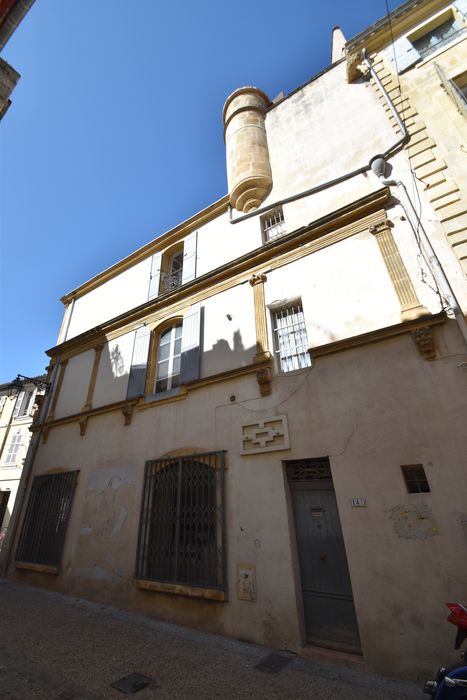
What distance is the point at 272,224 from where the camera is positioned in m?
9.08

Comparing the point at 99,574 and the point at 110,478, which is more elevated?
the point at 110,478

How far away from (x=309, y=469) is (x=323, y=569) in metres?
1.46

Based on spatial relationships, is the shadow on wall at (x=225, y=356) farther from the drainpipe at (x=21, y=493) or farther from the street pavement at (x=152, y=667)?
the drainpipe at (x=21, y=493)

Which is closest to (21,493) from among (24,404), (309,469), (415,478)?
(309,469)

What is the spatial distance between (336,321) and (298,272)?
1702 mm

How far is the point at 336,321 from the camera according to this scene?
6.17 meters

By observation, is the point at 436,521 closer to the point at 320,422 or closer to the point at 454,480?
the point at 454,480

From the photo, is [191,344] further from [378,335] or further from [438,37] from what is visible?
[438,37]

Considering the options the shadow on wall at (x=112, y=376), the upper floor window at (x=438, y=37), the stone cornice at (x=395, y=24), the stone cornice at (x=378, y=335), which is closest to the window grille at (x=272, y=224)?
the stone cornice at (x=378, y=335)

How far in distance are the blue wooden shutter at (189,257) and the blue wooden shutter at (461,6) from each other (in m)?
8.86

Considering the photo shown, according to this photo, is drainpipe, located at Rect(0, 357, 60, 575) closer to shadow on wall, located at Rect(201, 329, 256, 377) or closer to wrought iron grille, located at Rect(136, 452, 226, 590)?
wrought iron grille, located at Rect(136, 452, 226, 590)

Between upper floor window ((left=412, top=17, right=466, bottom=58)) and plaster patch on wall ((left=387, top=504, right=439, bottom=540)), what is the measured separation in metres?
10.7

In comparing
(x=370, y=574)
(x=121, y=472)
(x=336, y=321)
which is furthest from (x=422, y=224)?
(x=121, y=472)

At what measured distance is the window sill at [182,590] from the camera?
5.30 m
